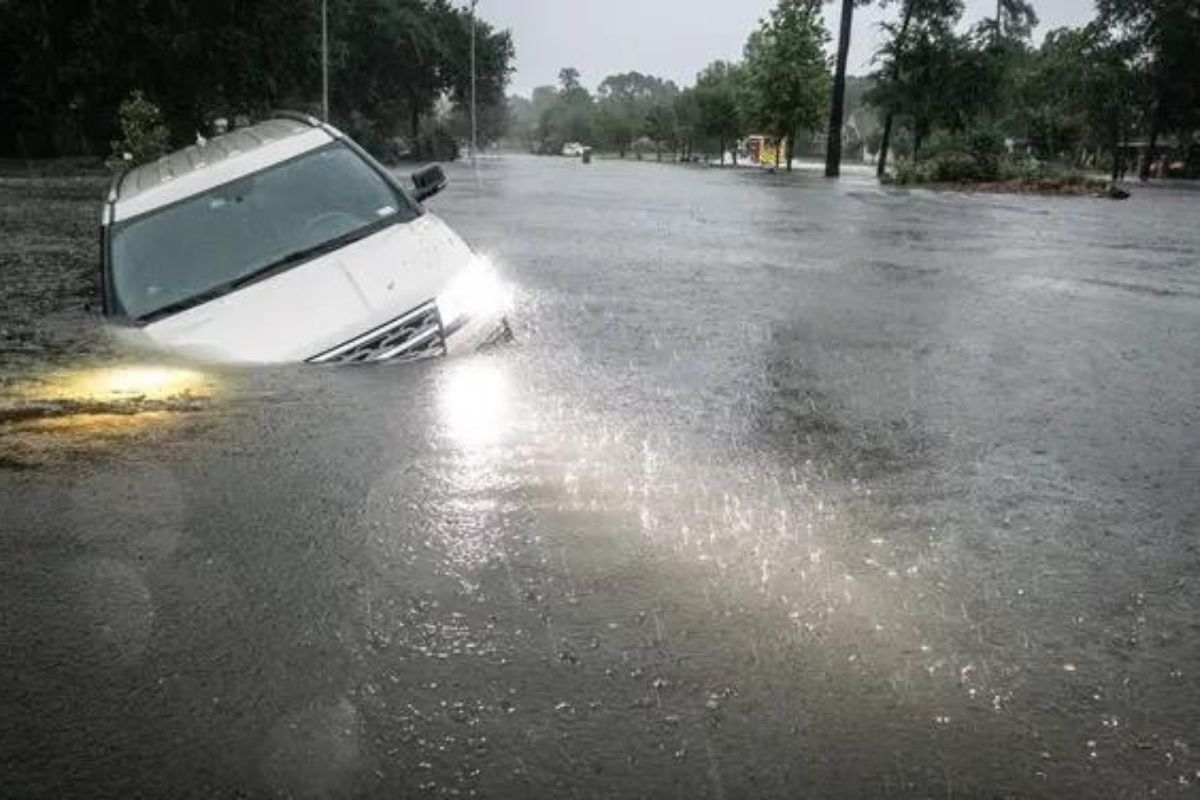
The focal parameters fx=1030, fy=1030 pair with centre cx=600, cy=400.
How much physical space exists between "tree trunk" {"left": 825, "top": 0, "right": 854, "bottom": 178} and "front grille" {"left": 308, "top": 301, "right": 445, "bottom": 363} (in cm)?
4071

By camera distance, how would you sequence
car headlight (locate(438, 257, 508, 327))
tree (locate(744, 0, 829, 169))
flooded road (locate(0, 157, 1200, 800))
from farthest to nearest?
tree (locate(744, 0, 829, 169)) → car headlight (locate(438, 257, 508, 327)) → flooded road (locate(0, 157, 1200, 800))

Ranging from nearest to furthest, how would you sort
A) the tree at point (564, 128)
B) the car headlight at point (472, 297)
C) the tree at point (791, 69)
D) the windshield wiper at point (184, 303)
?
1. the windshield wiper at point (184, 303)
2. the car headlight at point (472, 297)
3. the tree at point (791, 69)
4. the tree at point (564, 128)

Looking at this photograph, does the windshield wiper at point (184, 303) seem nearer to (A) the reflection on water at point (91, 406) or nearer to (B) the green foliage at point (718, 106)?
Answer: (A) the reflection on water at point (91, 406)

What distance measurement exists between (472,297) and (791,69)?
50.2m

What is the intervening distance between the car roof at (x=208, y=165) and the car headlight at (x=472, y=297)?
1.79m

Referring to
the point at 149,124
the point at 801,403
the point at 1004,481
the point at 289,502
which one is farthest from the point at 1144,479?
the point at 149,124

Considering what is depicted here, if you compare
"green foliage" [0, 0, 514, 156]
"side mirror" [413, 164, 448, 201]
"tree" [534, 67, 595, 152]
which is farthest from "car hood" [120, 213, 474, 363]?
"tree" [534, 67, 595, 152]

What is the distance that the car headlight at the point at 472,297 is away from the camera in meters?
6.16

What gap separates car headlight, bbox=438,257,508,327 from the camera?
6.16 m

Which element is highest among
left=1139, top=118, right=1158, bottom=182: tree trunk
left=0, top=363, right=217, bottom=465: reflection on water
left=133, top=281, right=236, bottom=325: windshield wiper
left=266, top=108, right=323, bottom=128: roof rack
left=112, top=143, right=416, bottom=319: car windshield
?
left=1139, top=118, right=1158, bottom=182: tree trunk

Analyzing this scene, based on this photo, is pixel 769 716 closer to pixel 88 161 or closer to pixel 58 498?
pixel 58 498

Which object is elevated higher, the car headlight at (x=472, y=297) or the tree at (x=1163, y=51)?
the tree at (x=1163, y=51)

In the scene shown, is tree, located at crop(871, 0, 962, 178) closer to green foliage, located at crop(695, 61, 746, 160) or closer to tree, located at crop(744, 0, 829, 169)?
tree, located at crop(744, 0, 829, 169)

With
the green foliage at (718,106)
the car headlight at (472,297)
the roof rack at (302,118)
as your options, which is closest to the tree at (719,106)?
the green foliage at (718,106)
